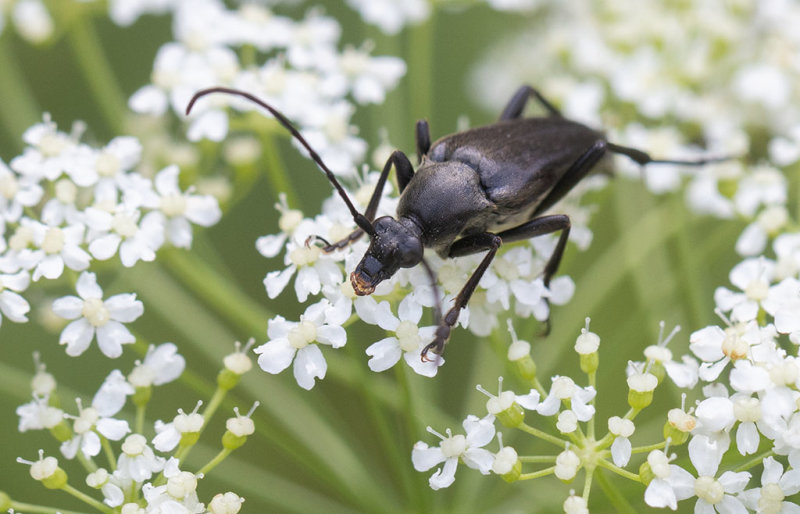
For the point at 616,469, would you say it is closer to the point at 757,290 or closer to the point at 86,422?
the point at 757,290

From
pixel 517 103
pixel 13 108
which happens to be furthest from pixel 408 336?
pixel 13 108

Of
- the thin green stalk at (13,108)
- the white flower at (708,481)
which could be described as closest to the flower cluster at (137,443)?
the white flower at (708,481)

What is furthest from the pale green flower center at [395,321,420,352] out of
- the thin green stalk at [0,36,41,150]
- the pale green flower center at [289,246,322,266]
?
the thin green stalk at [0,36,41,150]

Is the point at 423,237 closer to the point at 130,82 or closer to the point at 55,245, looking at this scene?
Answer: the point at 55,245

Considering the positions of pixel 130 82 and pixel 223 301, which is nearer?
pixel 223 301

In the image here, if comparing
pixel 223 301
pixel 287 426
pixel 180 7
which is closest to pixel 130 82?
pixel 180 7
